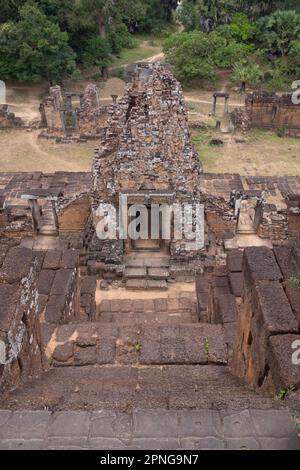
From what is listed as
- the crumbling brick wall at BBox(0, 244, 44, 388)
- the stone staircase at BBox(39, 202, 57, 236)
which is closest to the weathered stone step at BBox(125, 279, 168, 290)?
the stone staircase at BBox(39, 202, 57, 236)

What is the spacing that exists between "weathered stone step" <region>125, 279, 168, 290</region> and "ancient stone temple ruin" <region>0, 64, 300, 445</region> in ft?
0.11

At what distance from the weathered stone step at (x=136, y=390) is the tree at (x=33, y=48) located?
26767 mm

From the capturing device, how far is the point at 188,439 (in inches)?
160

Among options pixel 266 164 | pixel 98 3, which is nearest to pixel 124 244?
pixel 266 164

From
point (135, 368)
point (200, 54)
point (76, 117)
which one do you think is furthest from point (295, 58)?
point (135, 368)

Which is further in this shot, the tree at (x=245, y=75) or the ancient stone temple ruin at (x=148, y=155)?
the tree at (x=245, y=75)

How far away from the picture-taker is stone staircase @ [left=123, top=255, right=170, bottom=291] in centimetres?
1333

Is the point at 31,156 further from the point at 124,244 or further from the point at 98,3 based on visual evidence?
the point at 98,3

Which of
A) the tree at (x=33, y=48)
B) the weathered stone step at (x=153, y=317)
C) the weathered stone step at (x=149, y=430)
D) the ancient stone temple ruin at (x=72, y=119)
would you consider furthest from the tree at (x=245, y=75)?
the weathered stone step at (x=149, y=430)

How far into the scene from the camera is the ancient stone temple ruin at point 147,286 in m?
5.98

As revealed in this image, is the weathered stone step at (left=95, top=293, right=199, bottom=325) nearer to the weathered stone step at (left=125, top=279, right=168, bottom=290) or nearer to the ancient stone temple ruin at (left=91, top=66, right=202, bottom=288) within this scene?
the weathered stone step at (left=125, top=279, right=168, bottom=290)

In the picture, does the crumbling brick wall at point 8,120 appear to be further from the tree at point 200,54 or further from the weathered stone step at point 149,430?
the weathered stone step at point 149,430
